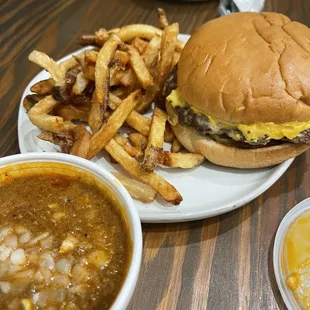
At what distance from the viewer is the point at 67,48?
2.61 metres

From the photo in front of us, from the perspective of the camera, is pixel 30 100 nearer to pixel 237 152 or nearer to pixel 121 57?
pixel 121 57

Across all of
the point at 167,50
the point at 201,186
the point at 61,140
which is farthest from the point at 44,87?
the point at 201,186

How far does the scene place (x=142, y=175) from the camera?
5.30ft

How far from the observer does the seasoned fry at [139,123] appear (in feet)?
5.85

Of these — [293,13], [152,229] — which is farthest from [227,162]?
[293,13]

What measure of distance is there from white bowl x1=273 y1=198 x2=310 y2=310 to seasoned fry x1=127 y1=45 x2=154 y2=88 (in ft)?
2.70

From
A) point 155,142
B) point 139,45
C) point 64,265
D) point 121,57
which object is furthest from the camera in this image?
Answer: point 139,45

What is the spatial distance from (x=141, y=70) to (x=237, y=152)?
56 cm

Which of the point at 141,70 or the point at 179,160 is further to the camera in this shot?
the point at 141,70

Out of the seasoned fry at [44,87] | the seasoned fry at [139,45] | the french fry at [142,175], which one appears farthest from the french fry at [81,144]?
the seasoned fry at [139,45]

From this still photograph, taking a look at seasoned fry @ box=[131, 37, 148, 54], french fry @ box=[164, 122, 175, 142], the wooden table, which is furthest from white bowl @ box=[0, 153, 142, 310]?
seasoned fry @ box=[131, 37, 148, 54]

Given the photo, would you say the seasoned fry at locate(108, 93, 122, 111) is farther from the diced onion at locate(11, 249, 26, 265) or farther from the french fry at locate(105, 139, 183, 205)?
the diced onion at locate(11, 249, 26, 265)

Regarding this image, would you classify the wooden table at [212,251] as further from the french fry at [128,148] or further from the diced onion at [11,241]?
the diced onion at [11,241]

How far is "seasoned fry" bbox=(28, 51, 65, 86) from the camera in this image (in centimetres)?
178
